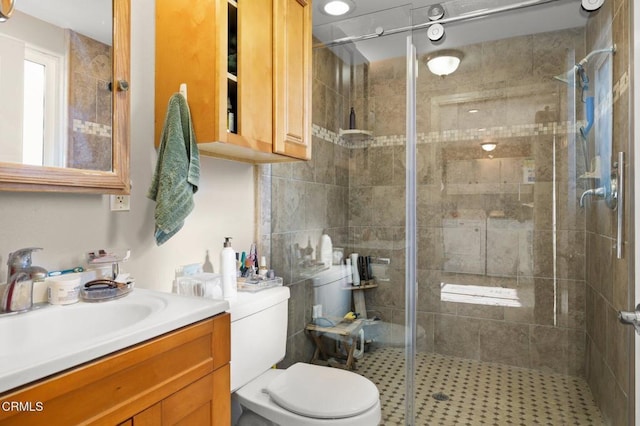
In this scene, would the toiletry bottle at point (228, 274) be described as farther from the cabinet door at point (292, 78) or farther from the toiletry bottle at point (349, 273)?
the toiletry bottle at point (349, 273)

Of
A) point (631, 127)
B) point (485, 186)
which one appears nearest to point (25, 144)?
point (631, 127)

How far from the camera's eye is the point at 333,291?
227 cm

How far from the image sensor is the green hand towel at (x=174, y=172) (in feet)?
4.23

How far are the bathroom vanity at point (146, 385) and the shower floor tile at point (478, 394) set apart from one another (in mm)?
Result: 1341

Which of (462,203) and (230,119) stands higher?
(230,119)

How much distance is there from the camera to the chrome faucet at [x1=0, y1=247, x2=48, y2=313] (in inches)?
37.6

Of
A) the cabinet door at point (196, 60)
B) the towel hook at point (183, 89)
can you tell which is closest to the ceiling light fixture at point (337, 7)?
the cabinet door at point (196, 60)

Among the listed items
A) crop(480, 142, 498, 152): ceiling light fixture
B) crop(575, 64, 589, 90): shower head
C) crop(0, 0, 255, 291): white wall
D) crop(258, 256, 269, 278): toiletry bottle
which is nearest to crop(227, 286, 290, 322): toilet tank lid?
crop(258, 256, 269, 278): toiletry bottle

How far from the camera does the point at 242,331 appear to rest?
147cm

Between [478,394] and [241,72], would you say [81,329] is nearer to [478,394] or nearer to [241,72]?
[241,72]

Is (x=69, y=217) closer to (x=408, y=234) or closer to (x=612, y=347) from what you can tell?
(x=408, y=234)

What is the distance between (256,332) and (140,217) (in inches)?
25.7

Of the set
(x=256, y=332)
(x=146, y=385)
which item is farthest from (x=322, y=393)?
(x=146, y=385)

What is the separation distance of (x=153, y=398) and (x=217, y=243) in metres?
0.95
